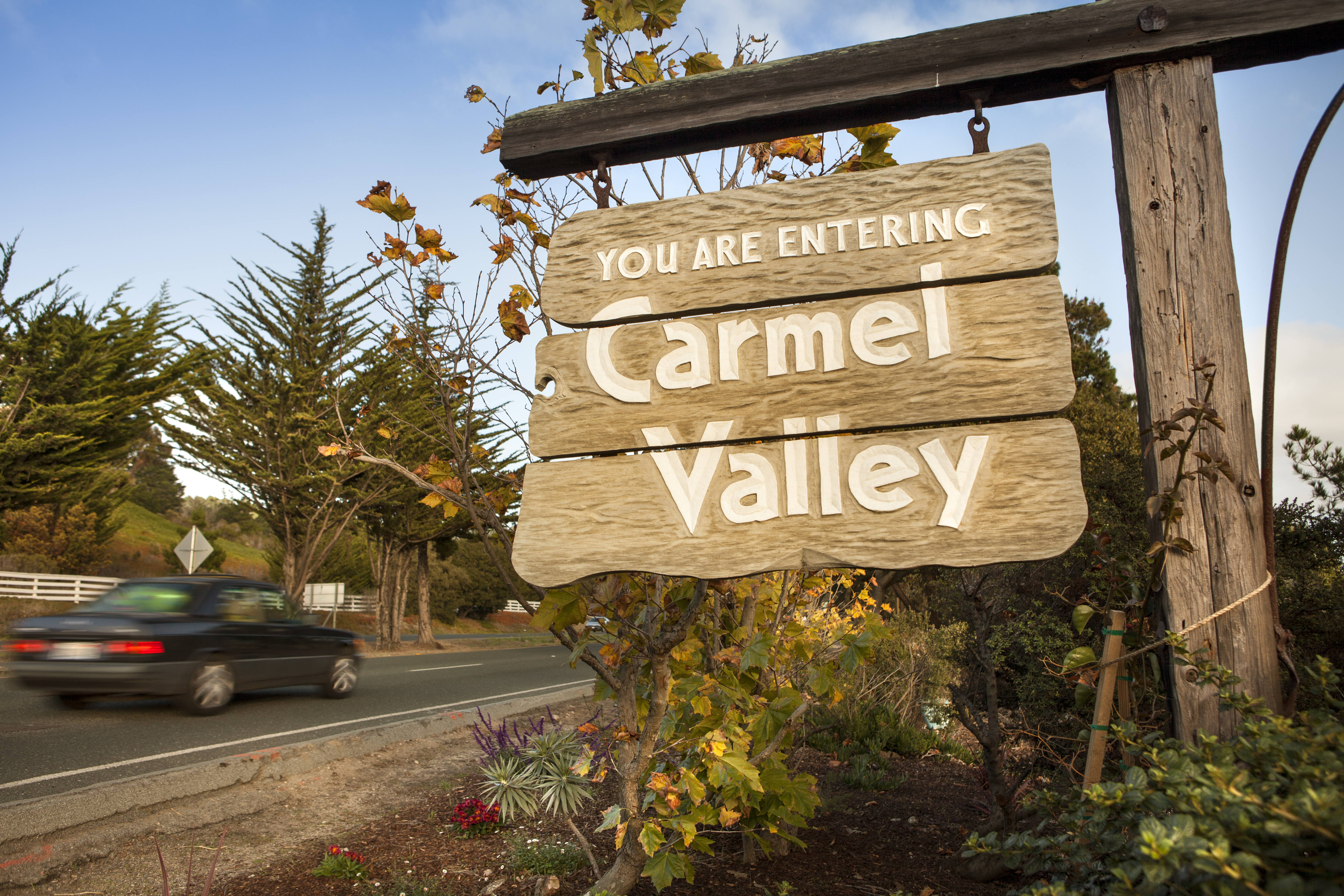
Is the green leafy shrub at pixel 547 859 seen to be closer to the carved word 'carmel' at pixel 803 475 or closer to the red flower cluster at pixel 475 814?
the red flower cluster at pixel 475 814

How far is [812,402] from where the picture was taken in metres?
2.18

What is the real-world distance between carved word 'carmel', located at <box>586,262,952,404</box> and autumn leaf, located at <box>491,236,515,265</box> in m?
1.25

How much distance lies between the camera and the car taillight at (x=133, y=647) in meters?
7.02

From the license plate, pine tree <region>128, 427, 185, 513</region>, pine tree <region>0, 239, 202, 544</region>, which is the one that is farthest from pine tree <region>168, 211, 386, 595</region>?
pine tree <region>128, 427, 185, 513</region>

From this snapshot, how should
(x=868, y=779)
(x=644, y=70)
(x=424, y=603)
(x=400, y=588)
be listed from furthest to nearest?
(x=424, y=603) → (x=400, y=588) → (x=868, y=779) → (x=644, y=70)

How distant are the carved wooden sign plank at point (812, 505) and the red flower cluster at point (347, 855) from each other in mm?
2290

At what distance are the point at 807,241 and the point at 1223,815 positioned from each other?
5.64 feet

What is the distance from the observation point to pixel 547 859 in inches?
145

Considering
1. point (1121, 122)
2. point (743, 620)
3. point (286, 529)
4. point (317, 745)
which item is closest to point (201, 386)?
point (286, 529)

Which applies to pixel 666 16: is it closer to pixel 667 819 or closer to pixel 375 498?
pixel 667 819

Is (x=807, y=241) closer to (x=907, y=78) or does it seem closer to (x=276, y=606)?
(x=907, y=78)

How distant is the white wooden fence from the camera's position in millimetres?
17344

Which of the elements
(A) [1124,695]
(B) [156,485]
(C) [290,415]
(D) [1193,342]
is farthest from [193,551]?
(B) [156,485]

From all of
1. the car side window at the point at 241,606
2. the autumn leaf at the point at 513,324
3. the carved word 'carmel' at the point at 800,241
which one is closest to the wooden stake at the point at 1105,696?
the carved word 'carmel' at the point at 800,241
